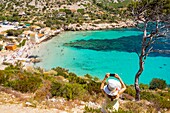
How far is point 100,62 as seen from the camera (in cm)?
4069

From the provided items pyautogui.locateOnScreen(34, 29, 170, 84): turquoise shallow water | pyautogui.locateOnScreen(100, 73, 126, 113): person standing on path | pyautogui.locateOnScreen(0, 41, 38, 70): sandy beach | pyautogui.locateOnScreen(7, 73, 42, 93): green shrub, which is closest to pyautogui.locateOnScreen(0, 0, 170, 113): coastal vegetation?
pyautogui.locateOnScreen(7, 73, 42, 93): green shrub

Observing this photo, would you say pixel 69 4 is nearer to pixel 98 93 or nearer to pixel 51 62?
pixel 51 62

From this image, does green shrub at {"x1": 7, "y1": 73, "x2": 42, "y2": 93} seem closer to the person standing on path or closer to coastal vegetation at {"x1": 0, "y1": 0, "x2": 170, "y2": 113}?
coastal vegetation at {"x1": 0, "y1": 0, "x2": 170, "y2": 113}

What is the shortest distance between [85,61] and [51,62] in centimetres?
586

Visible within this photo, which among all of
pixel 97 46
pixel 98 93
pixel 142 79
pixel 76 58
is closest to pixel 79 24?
pixel 97 46

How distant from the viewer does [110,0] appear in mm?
122375

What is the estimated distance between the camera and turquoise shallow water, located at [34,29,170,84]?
34.8 m

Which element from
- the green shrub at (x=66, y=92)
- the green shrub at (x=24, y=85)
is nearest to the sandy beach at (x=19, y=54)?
the green shrub at (x=24, y=85)

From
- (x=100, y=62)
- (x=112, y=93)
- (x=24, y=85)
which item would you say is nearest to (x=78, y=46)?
(x=100, y=62)

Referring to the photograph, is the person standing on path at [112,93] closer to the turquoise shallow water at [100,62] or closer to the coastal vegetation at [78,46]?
the coastal vegetation at [78,46]

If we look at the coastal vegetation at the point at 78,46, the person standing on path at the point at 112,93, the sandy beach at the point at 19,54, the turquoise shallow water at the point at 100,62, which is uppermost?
the person standing on path at the point at 112,93

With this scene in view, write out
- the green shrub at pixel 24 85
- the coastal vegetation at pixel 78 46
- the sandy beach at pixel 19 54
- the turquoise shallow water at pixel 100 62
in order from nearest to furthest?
the coastal vegetation at pixel 78 46, the green shrub at pixel 24 85, the turquoise shallow water at pixel 100 62, the sandy beach at pixel 19 54

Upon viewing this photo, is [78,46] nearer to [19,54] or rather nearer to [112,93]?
[19,54]

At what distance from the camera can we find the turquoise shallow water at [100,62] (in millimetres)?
34812
